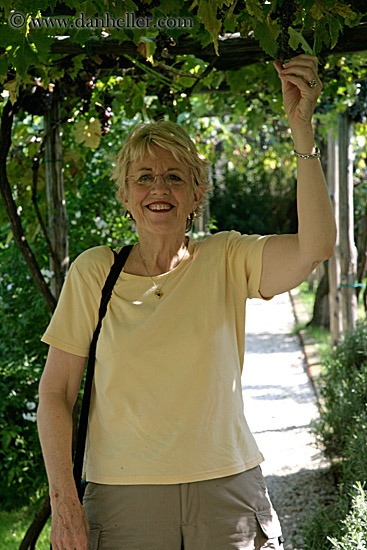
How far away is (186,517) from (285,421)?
163 inches

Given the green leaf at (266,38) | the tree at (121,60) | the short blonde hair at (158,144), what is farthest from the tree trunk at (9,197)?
the green leaf at (266,38)

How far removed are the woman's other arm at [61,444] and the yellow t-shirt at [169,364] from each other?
53mm

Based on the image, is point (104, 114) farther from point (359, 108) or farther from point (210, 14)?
point (359, 108)

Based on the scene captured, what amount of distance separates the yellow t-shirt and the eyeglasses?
0.20 metres

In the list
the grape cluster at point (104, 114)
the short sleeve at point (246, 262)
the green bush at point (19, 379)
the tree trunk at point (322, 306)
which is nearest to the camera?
the short sleeve at point (246, 262)

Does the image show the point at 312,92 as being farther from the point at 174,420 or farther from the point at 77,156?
the point at 77,156

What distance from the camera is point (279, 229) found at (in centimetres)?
1738

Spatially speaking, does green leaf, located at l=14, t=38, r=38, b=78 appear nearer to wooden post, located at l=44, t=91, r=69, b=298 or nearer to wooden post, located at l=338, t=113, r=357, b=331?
wooden post, located at l=44, t=91, r=69, b=298

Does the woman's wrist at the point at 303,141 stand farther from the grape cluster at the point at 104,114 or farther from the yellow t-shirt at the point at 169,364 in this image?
the grape cluster at the point at 104,114

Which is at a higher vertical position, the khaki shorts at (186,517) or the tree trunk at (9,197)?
the tree trunk at (9,197)

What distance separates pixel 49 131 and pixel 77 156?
2.06 feet

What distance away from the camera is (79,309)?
1.92 metres

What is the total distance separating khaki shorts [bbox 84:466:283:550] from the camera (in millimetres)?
1774

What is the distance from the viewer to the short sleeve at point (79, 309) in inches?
74.5
